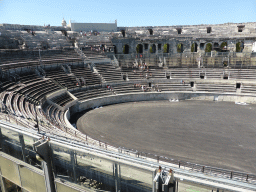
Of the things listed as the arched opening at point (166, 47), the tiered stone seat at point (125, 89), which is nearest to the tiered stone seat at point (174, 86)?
the tiered stone seat at point (125, 89)

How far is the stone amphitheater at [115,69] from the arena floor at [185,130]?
10.8 ft

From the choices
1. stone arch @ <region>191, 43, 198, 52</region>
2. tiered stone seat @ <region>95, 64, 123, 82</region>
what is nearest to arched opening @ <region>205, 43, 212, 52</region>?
stone arch @ <region>191, 43, 198, 52</region>

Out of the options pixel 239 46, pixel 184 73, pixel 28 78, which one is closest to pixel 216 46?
pixel 239 46

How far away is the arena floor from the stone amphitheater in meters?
3.30

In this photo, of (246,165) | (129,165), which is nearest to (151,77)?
(246,165)

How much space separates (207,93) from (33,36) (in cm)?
3769

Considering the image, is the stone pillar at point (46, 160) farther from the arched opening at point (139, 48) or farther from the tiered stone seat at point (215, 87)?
A: the arched opening at point (139, 48)

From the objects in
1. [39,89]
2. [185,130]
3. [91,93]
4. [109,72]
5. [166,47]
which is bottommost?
[185,130]

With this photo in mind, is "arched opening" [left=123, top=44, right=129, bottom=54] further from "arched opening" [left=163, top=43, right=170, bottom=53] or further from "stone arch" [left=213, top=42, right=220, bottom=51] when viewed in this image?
"stone arch" [left=213, top=42, right=220, bottom=51]

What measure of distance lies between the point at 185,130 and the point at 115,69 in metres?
22.2

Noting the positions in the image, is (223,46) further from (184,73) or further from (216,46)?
(184,73)

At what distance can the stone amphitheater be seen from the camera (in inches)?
1077

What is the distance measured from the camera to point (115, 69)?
130ft

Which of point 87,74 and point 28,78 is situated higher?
point 28,78
